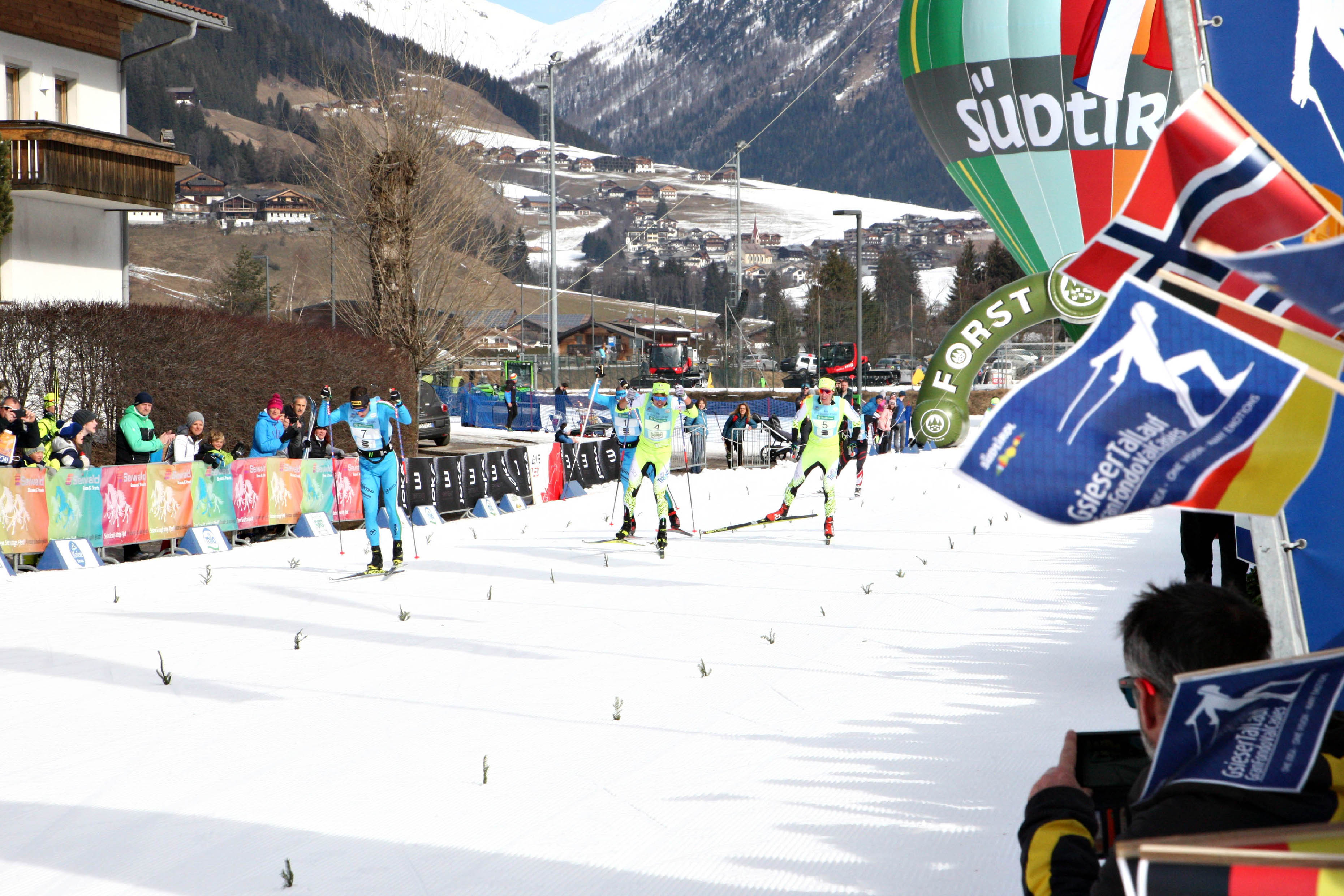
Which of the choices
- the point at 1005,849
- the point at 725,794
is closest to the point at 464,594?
the point at 725,794

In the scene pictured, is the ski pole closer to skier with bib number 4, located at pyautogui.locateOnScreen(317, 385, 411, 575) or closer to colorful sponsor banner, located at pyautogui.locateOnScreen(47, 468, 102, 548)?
skier with bib number 4, located at pyautogui.locateOnScreen(317, 385, 411, 575)

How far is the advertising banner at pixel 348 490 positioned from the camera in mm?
15711

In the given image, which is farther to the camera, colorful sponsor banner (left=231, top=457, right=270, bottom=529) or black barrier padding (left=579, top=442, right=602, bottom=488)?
black barrier padding (left=579, top=442, right=602, bottom=488)

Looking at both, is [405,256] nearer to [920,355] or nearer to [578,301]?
[920,355]

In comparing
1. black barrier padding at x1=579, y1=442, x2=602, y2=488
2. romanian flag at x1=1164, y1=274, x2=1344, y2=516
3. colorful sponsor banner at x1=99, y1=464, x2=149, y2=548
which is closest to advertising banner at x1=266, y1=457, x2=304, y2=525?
colorful sponsor banner at x1=99, y1=464, x2=149, y2=548

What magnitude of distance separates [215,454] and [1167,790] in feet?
43.1

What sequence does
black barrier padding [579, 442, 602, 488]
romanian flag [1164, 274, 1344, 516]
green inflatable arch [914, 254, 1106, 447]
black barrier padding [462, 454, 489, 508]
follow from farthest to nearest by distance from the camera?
black barrier padding [579, 442, 602, 488] → black barrier padding [462, 454, 489, 508] → green inflatable arch [914, 254, 1106, 447] → romanian flag [1164, 274, 1344, 516]

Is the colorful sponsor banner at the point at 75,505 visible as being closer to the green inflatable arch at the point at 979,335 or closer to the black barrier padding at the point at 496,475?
the black barrier padding at the point at 496,475

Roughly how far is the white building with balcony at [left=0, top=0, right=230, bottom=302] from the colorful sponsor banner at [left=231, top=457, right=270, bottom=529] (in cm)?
1329

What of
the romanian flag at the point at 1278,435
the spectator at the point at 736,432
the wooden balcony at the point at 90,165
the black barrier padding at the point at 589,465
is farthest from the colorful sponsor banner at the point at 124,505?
the spectator at the point at 736,432

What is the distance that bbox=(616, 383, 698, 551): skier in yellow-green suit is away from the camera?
1325cm

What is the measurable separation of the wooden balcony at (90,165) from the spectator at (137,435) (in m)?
13.3

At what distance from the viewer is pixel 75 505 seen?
469 inches

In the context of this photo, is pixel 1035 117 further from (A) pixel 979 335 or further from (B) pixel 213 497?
(B) pixel 213 497
